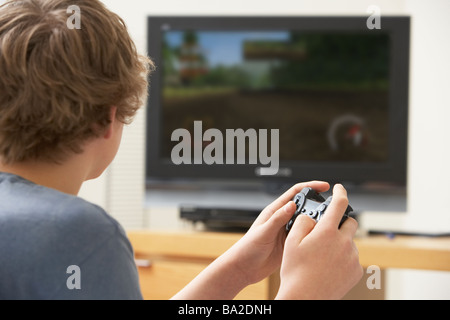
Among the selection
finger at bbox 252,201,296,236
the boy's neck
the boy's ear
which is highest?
the boy's ear

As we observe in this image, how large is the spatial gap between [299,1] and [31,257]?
79.4 inches

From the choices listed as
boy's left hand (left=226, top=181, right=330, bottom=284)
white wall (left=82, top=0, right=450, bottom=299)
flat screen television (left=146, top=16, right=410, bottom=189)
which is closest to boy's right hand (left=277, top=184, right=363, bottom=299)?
boy's left hand (left=226, top=181, right=330, bottom=284)

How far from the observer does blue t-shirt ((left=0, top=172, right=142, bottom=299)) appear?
568 mm

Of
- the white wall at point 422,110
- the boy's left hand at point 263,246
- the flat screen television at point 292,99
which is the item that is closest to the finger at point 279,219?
the boy's left hand at point 263,246

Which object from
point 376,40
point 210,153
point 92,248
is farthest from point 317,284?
point 376,40

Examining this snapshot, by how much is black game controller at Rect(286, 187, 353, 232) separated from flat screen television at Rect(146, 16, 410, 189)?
129 centimetres

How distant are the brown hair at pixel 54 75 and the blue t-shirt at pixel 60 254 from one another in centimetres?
13

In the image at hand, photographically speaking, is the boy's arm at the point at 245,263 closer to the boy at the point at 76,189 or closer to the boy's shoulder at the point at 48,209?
the boy at the point at 76,189

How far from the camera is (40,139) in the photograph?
0.70 meters

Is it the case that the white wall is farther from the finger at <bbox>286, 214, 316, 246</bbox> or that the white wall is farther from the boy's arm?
the finger at <bbox>286, 214, 316, 246</bbox>

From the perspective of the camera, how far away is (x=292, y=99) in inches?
81.9

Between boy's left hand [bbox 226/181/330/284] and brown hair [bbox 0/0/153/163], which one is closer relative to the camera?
brown hair [bbox 0/0/153/163]

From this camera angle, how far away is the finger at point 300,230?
619 mm

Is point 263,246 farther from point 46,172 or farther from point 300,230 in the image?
point 46,172
